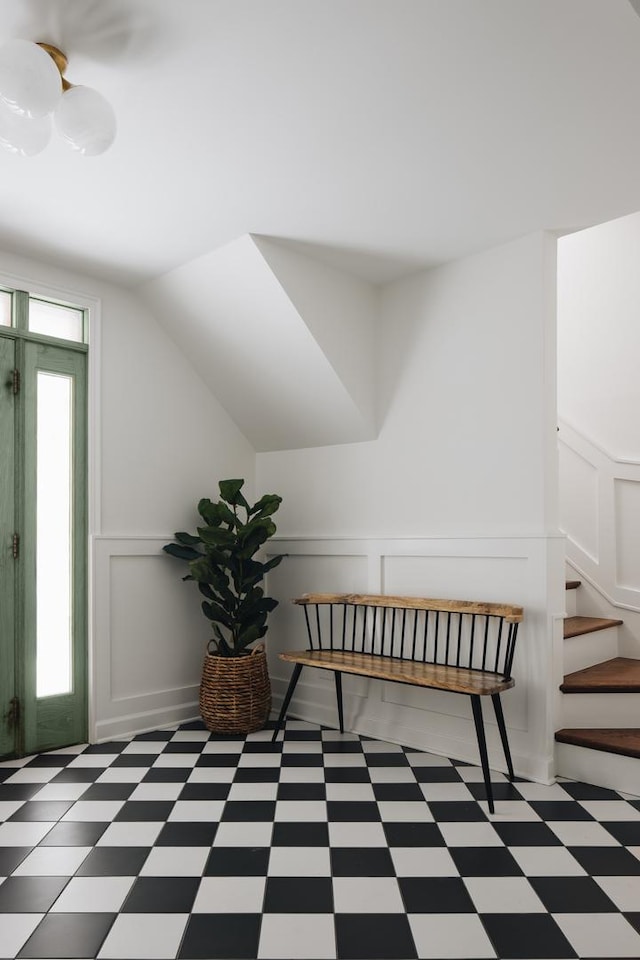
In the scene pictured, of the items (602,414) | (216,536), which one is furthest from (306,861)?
(602,414)

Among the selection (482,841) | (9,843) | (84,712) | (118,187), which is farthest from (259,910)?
(118,187)

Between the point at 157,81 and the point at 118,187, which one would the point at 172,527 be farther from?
the point at 157,81

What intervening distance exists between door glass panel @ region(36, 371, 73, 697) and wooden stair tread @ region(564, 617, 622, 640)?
2708 mm

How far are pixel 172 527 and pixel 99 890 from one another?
2.29m

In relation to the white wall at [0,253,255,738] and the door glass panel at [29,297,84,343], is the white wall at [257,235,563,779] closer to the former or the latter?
the white wall at [0,253,255,738]

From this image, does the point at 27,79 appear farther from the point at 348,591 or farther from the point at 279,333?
the point at 348,591

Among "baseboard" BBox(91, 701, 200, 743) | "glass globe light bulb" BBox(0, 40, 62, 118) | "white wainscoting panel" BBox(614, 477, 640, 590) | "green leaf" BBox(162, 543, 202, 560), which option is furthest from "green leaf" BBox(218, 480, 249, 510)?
"glass globe light bulb" BBox(0, 40, 62, 118)

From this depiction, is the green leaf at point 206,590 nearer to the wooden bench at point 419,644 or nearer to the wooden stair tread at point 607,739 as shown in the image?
the wooden bench at point 419,644

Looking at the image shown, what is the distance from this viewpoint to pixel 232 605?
13.6 ft

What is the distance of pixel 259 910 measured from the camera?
6.98 feet

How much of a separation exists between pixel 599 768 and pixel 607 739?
0.43 ft

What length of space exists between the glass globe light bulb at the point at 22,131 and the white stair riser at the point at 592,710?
314 centimetres

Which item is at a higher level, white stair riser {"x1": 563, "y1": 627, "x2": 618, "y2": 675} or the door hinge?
white stair riser {"x1": 563, "y1": 627, "x2": 618, "y2": 675}

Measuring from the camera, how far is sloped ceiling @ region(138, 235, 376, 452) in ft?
12.0
